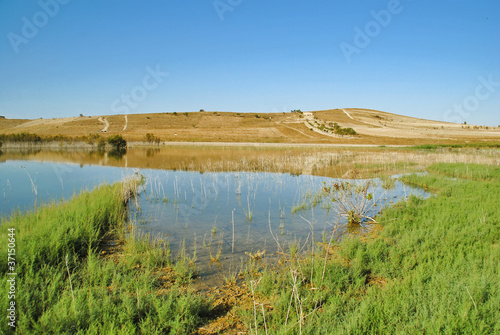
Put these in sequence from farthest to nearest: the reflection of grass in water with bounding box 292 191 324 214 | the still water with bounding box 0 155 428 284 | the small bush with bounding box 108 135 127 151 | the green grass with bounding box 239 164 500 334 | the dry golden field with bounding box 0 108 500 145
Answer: the dry golden field with bounding box 0 108 500 145
the small bush with bounding box 108 135 127 151
the reflection of grass in water with bounding box 292 191 324 214
the still water with bounding box 0 155 428 284
the green grass with bounding box 239 164 500 334

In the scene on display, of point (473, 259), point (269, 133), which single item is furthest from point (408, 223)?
point (269, 133)

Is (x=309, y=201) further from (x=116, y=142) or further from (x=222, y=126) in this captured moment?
(x=222, y=126)

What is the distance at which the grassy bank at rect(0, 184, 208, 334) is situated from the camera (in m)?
3.65

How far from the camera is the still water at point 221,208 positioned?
727 cm

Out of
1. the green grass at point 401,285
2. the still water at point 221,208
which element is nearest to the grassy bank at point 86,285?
the still water at point 221,208

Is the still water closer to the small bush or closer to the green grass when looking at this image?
the green grass

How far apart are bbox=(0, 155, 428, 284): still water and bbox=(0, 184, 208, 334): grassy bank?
3.47 feet

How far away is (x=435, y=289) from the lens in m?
4.31

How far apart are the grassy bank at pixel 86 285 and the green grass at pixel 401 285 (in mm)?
1191

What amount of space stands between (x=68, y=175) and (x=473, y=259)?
18.8 metres

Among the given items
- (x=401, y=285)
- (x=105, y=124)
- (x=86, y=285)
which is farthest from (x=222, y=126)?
(x=401, y=285)

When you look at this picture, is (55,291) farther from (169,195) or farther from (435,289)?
(169,195)

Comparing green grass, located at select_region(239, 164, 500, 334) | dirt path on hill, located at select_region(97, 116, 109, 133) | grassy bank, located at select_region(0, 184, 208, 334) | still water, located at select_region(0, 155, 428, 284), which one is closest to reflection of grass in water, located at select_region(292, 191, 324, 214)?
still water, located at select_region(0, 155, 428, 284)

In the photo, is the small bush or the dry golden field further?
the dry golden field
